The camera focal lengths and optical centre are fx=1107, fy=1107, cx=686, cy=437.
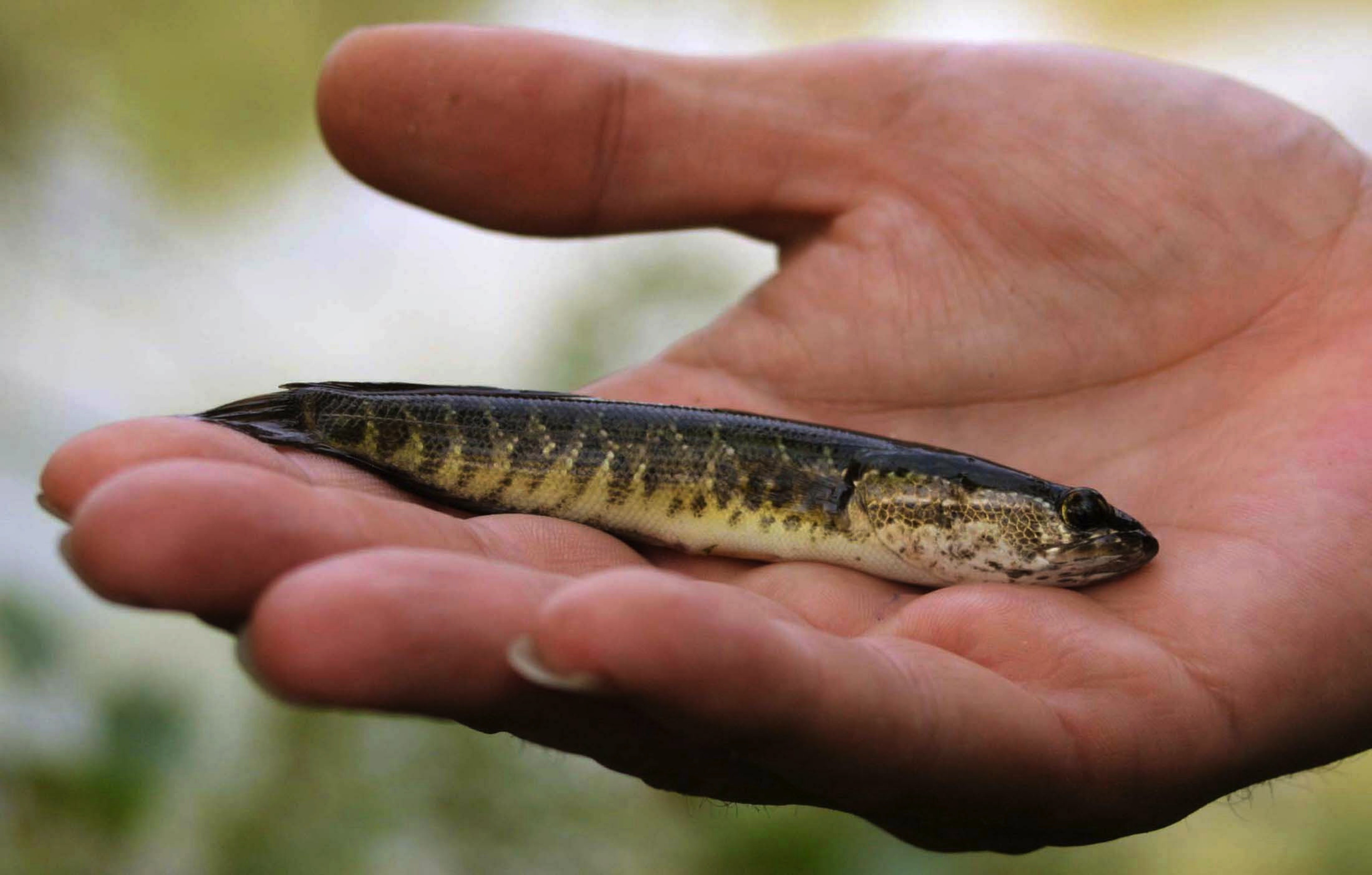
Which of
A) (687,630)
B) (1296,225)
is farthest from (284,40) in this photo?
(687,630)

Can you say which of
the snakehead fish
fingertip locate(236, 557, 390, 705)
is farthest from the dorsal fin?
fingertip locate(236, 557, 390, 705)

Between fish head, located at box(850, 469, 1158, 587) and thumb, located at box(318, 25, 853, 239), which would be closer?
fish head, located at box(850, 469, 1158, 587)

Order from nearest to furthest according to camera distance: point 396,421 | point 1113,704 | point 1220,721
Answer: point 1113,704
point 1220,721
point 396,421

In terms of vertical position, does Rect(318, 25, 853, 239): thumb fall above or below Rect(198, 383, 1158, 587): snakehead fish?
above

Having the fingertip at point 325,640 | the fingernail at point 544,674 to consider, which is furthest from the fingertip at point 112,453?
the fingernail at point 544,674

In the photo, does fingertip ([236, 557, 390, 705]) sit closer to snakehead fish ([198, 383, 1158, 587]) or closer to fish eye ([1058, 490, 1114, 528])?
snakehead fish ([198, 383, 1158, 587])

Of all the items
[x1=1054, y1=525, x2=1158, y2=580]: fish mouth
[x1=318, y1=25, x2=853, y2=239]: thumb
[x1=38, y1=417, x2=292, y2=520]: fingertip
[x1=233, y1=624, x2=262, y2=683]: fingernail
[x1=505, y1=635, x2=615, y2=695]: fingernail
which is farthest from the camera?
[x1=318, y1=25, x2=853, y2=239]: thumb

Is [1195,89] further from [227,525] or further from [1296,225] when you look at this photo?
[227,525]
